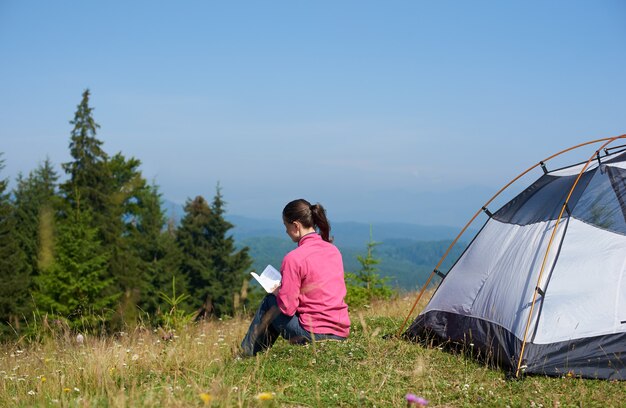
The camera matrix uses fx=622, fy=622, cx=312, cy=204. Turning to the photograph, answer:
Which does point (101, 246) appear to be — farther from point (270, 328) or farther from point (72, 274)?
point (270, 328)

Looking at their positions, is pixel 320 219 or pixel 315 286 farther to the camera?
pixel 320 219

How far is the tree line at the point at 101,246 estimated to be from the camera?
30.5m

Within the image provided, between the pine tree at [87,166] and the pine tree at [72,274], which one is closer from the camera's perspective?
the pine tree at [72,274]

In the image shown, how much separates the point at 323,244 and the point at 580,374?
2796 mm

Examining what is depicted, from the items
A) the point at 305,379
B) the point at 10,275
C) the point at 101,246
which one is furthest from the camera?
the point at 101,246

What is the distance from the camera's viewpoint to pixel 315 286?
19.9 ft

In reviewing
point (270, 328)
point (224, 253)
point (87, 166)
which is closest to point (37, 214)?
point (87, 166)

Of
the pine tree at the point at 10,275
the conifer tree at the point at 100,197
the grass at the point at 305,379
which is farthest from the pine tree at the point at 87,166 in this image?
the grass at the point at 305,379

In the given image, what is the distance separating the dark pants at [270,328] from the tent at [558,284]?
1.74m

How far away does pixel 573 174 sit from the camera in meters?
6.95

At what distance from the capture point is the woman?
241 inches

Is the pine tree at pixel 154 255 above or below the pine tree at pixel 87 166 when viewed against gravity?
below

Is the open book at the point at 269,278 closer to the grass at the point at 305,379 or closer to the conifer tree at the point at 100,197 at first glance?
the grass at the point at 305,379

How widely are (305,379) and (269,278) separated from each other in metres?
1.23
